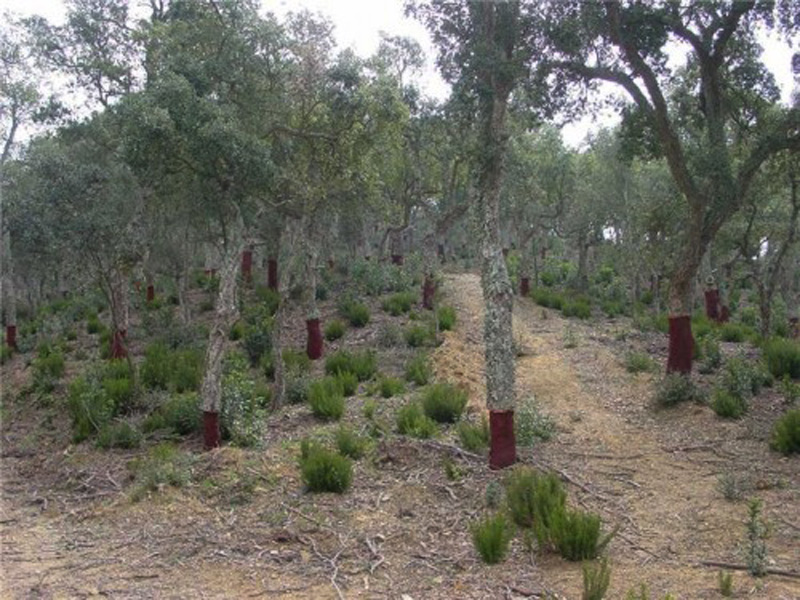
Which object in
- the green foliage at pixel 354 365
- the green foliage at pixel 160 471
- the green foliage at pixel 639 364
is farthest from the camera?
the green foliage at pixel 639 364

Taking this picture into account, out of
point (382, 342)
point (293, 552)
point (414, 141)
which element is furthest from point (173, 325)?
point (293, 552)

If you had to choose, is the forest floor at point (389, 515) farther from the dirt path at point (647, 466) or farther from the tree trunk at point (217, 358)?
the tree trunk at point (217, 358)

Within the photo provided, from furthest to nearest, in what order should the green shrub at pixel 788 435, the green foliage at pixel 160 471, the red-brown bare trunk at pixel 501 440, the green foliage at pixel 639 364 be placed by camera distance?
the green foliage at pixel 639 364, the green shrub at pixel 788 435, the green foliage at pixel 160 471, the red-brown bare trunk at pixel 501 440

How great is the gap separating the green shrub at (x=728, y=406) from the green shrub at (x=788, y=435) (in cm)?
156

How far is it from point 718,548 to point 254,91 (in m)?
9.54

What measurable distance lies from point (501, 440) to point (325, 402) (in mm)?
3928

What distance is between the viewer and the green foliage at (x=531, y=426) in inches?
402

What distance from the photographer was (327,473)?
8664 millimetres

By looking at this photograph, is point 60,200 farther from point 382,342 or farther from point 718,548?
point 718,548

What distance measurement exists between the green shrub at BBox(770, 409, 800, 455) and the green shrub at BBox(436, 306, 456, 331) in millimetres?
8816

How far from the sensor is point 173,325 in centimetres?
1930

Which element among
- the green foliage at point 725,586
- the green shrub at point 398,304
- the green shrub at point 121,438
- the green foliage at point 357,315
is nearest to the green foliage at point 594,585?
the green foliage at point 725,586

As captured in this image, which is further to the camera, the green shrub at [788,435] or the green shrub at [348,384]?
the green shrub at [348,384]

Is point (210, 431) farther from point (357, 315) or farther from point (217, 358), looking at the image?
point (357, 315)
